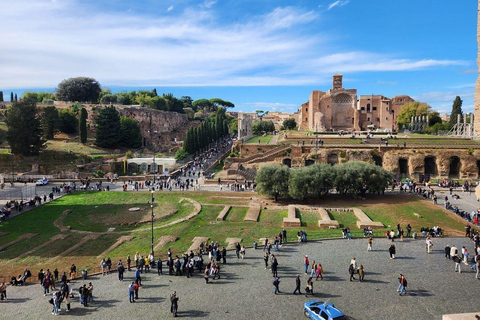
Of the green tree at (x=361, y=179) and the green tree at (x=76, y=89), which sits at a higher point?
the green tree at (x=76, y=89)

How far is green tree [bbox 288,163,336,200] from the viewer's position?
27.6m

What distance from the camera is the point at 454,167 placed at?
4269 centimetres

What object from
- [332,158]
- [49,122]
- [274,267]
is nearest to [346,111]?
[332,158]

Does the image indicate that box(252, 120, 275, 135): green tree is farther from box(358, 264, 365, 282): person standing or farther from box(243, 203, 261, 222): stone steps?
box(358, 264, 365, 282): person standing

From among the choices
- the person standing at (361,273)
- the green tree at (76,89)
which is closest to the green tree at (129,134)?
the green tree at (76,89)

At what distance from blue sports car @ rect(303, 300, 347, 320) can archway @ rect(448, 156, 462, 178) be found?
127ft

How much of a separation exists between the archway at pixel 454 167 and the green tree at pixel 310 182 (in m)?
21.9

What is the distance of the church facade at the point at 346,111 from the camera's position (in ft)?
218

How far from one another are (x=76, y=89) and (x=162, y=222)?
75545 millimetres

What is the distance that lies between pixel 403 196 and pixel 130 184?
25.9m

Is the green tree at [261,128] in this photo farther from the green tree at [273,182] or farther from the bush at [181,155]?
the green tree at [273,182]

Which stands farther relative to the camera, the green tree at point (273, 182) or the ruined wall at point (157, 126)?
the ruined wall at point (157, 126)

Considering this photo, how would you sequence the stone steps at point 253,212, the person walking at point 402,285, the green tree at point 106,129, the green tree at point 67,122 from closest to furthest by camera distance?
the person walking at point 402,285 → the stone steps at point 253,212 → the green tree at point 106,129 → the green tree at point 67,122

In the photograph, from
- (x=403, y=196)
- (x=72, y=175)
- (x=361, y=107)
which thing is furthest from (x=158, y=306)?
(x=361, y=107)
